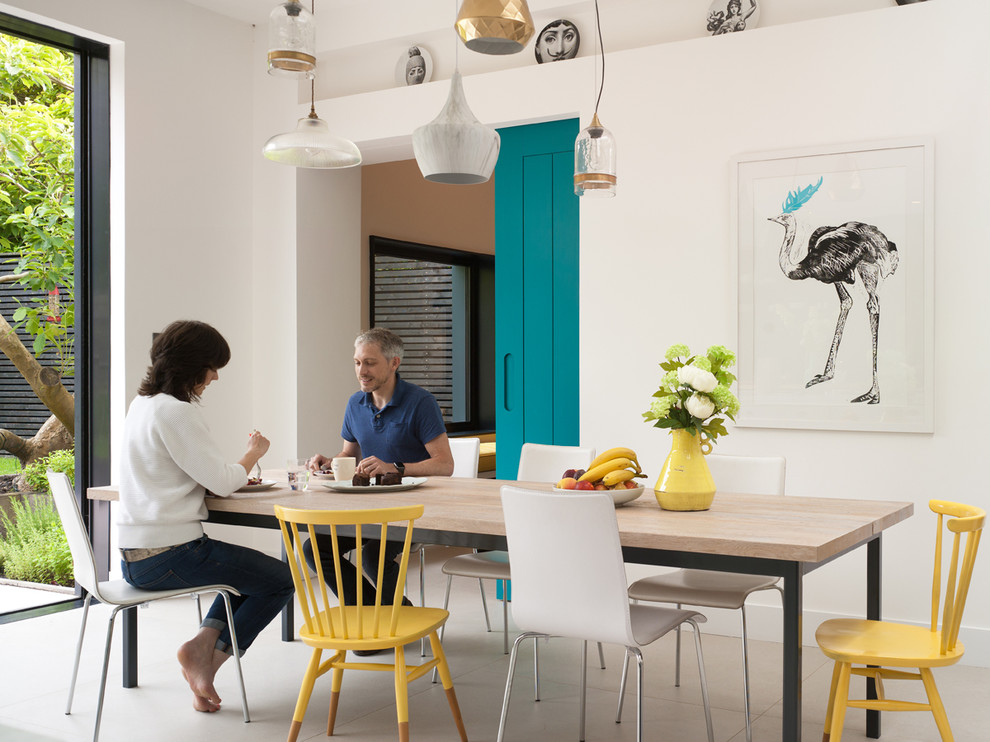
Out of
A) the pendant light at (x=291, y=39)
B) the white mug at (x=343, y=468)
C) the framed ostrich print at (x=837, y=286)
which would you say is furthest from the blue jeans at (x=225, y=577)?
the framed ostrich print at (x=837, y=286)

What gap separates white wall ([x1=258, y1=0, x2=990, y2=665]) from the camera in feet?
12.6

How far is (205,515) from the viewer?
318cm

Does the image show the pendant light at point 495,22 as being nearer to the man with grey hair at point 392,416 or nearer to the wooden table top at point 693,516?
the wooden table top at point 693,516

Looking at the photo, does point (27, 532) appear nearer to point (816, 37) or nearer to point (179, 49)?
point (179, 49)

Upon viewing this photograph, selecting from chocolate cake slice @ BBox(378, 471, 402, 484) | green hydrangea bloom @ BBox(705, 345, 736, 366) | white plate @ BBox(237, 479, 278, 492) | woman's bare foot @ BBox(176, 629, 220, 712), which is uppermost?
green hydrangea bloom @ BBox(705, 345, 736, 366)

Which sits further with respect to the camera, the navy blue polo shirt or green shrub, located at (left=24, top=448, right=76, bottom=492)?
green shrub, located at (left=24, top=448, right=76, bottom=492)

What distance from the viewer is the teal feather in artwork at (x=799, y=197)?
411cm

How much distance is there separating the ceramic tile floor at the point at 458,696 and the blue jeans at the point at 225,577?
30 centimetres

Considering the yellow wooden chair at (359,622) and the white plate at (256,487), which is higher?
the white plate at (256,487)

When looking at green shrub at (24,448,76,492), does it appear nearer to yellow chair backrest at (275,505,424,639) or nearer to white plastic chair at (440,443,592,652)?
white plastic chair at (440,443,592,652)

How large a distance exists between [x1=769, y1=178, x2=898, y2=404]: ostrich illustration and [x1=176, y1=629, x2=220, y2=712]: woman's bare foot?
2.59m

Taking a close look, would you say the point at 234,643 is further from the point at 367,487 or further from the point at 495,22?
the point at 495,22

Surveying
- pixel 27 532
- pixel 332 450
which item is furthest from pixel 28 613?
pixel 332 450

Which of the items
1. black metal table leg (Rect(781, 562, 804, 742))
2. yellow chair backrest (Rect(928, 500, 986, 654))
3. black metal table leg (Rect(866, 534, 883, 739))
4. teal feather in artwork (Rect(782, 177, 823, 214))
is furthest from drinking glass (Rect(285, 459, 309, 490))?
teal feather in artwork (Rect(782, 177, 823, 214))
